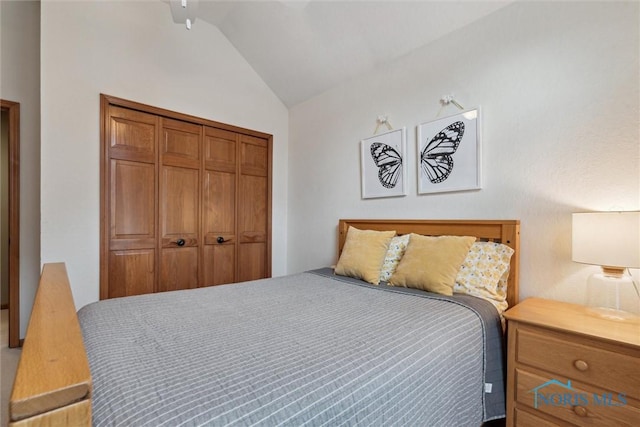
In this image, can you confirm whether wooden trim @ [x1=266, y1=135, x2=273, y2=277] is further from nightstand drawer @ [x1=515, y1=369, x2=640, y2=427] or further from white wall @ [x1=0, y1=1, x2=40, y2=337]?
nightstand drawer @ [x1=515, y1=369, x2=640, y2=427]

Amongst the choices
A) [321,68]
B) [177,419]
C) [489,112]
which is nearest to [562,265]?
[489,112]

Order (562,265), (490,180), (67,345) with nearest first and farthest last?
(67,345) < (562,265) < (490,180)

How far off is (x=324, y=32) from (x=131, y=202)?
2.32 m

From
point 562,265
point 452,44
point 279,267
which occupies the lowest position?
point 279,267

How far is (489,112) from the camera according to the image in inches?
80.3

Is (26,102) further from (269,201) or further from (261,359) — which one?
(261,359)

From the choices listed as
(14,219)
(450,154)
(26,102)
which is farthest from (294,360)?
(26,102)

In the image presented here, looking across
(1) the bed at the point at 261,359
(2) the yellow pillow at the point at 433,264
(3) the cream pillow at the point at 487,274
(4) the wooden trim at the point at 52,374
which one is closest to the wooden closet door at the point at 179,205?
(1) the bed at the point at 261,359

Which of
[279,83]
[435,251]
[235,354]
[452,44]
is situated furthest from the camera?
[279,83]

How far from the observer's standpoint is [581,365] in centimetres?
125

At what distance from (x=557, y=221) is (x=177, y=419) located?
2.07m

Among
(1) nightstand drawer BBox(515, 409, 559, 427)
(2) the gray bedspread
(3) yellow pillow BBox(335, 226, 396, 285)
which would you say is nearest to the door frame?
(2) the gray bedspread

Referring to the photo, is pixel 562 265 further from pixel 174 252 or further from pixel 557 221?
pixel 174 252

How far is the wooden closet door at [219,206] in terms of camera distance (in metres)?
3.14
